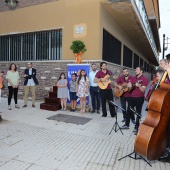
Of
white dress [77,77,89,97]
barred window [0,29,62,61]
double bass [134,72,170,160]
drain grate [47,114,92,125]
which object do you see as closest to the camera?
double bass [134,72,170,160]

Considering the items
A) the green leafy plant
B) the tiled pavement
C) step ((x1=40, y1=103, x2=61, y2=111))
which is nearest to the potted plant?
the green leafy plant

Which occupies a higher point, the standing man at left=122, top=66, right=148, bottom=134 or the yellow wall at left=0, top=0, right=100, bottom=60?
the yellow wall at left=0, top=0, right=100, bottom=60

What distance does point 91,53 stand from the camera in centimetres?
839

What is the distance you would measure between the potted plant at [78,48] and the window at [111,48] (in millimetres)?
1140

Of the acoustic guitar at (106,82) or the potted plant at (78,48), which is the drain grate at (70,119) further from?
the potted plant at (78,48)

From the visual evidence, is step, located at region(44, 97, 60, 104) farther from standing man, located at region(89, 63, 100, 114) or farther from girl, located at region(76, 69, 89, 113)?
standing man, located at region(89, 63, 100, 114)

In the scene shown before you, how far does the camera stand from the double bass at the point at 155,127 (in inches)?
131

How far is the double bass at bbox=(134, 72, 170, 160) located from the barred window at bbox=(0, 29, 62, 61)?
658 centimetres

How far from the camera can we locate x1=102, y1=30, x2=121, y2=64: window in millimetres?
9273

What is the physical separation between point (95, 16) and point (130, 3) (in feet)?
4.47

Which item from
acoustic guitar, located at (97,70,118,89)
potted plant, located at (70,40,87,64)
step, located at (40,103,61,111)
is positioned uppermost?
potted plant, located at (70,40,87,64)

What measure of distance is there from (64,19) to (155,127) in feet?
22.4

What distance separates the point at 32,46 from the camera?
1027 centimetres

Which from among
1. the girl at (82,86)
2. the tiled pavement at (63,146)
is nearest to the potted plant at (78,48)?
the girl at (82,86)
